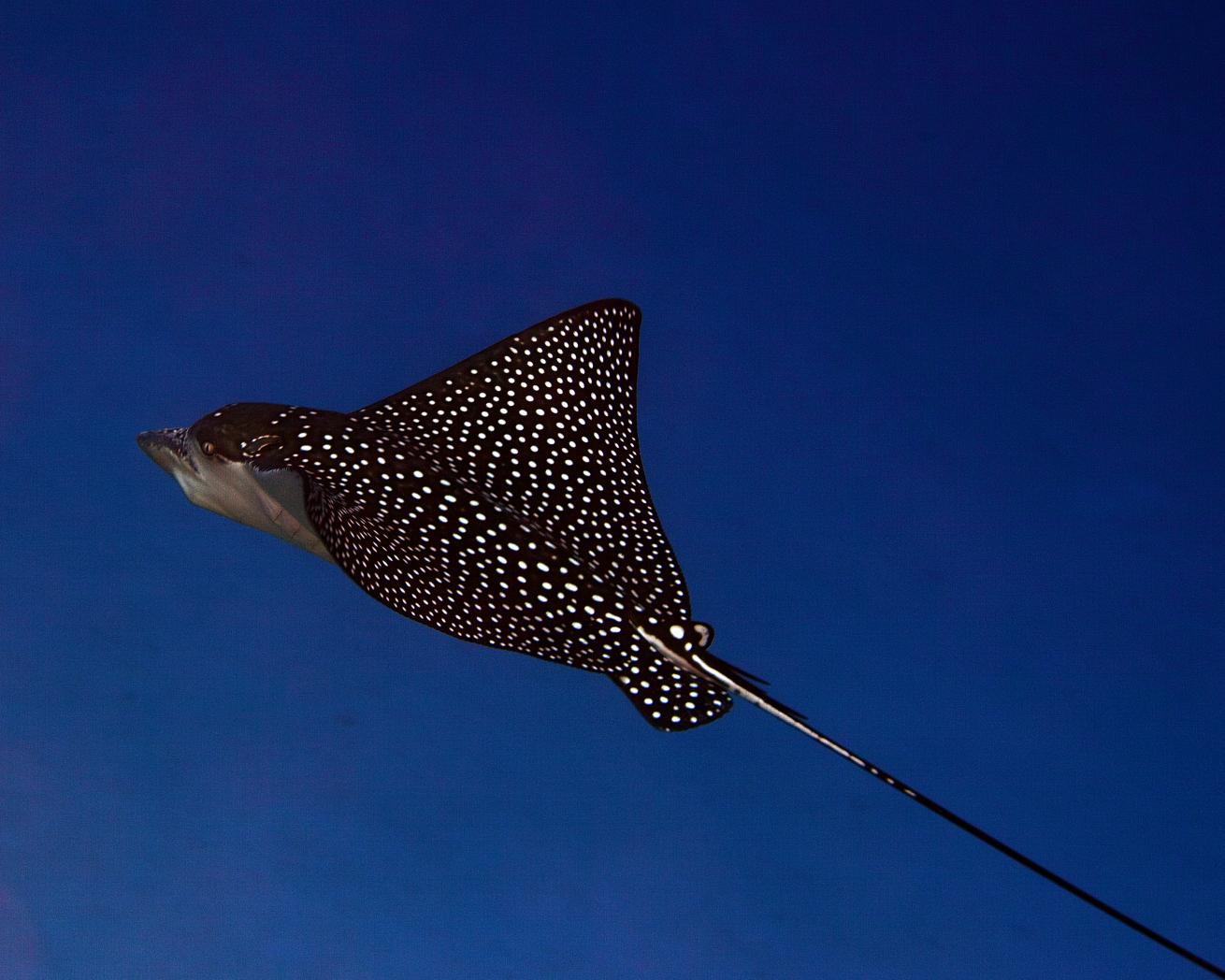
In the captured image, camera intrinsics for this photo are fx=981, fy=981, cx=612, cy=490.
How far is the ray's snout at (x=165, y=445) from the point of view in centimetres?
279

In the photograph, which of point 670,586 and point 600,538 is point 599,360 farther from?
point 670,586

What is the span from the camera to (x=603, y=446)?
2.60m

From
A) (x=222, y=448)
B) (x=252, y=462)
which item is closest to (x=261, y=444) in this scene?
(x=252, y=462)

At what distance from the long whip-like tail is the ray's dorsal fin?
15.4 inches

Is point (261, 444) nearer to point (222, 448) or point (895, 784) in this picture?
point (222, 448)

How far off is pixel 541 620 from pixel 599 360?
89 cm

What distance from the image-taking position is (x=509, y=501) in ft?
7.77

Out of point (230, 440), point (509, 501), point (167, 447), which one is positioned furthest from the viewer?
point (167, 447)

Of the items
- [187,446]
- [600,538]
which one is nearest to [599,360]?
[600,538]

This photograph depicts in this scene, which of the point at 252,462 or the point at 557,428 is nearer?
the point at 252,462

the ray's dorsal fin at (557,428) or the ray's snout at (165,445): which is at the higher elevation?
the ray's dorsal fin at (557,428)

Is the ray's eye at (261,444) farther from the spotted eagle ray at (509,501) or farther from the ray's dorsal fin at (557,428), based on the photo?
the ray's dorsal fin at (557,428)

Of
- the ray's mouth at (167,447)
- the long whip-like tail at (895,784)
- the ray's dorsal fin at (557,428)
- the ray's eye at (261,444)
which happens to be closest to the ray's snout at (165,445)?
the ray's mouth at (167,447)

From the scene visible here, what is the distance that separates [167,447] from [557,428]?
116 cm
